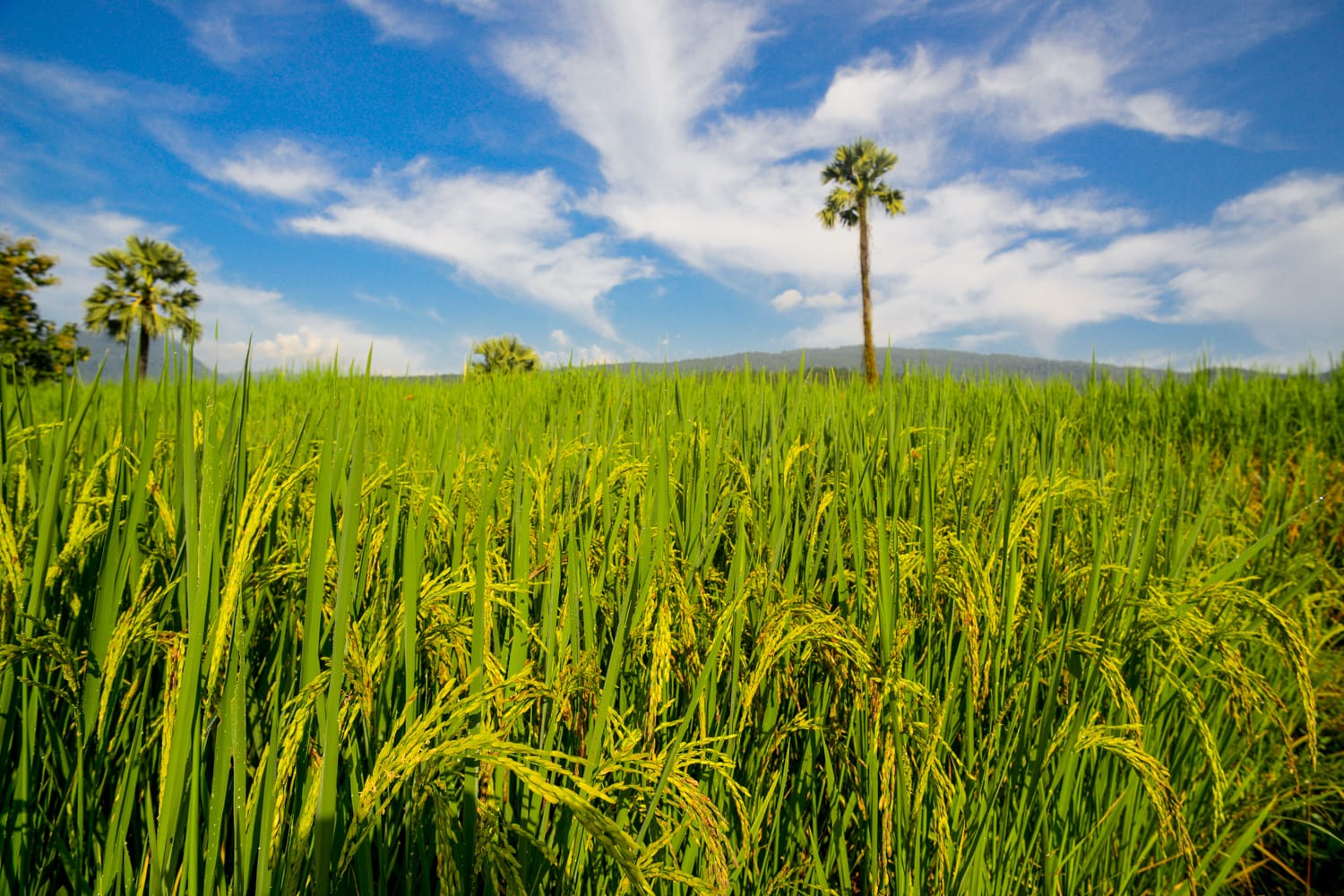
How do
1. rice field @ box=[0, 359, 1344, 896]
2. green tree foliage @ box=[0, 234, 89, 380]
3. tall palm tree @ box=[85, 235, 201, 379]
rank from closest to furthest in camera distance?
rice field @ box=[0, 359, 1344, 896] < green tree foliage @ box=[0, 234, 89, 380] < tall palm tree @ box=[85, 235, 201, 379]

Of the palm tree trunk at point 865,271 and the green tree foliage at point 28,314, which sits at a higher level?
the palm tree trunk at point 865,271

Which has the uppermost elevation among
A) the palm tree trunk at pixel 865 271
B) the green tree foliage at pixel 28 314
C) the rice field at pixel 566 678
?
the palm tree trunk at pixel 865 271

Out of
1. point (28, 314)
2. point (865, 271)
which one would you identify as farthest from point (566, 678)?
point (865, 271)

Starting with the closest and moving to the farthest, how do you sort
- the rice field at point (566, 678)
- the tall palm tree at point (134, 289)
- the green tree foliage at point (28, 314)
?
the rice field at point (566, 678)
the green tree foliage at point (28, 314)
the tall palm tree at point (134, 289)

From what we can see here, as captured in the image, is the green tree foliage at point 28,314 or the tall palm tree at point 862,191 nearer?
the green tree foliage at point 28,314

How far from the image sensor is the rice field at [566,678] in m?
0.78

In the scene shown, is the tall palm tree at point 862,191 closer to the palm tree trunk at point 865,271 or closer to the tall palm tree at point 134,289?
the palm tree trunk at point 865,271

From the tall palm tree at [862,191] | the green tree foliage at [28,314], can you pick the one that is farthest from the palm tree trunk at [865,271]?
the green tree foliage at [28,314]

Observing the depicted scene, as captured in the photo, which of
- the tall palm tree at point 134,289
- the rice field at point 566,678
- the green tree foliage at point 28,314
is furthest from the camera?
the tall palm tree at point 134,289

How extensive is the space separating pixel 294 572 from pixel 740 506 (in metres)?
0.87

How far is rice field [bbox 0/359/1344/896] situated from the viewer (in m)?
0.78

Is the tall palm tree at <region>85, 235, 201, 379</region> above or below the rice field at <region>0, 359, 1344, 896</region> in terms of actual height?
above

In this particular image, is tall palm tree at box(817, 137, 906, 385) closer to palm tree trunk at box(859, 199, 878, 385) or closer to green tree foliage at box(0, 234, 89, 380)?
palm tree trunk at box(859, 199, 878, 385)

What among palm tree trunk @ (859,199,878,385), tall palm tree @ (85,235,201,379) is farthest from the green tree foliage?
palm tree trunk @ (859,199,878,385)
